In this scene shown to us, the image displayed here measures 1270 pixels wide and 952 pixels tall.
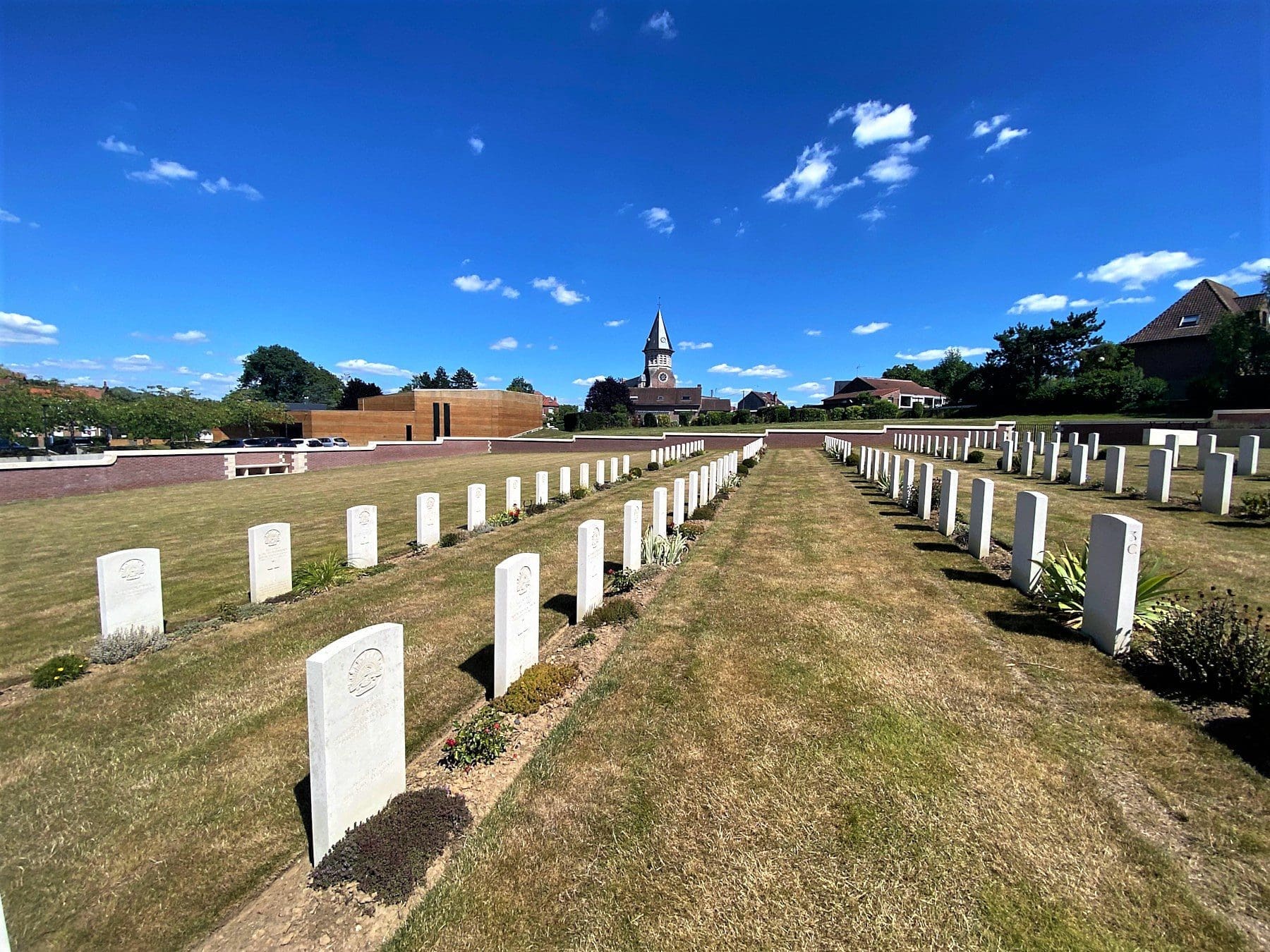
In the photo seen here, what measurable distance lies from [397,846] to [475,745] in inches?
35.6

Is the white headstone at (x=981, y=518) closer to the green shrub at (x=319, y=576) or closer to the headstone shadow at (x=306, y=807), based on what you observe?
the headstone shadow at (x=306, y=807)

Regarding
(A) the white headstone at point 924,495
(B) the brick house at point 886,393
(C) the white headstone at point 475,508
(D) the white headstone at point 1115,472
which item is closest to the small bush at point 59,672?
(C) the white headstone at point 475,508

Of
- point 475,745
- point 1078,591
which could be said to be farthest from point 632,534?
point 1078,591

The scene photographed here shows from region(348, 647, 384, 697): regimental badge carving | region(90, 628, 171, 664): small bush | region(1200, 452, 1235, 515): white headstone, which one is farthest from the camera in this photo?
region(1200, 452, 1235, 515): white headstone

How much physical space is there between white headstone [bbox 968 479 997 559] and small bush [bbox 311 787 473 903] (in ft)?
24.9

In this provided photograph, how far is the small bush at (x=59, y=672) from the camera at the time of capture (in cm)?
497

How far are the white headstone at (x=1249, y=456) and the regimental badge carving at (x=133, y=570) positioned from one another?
2294 centimetres

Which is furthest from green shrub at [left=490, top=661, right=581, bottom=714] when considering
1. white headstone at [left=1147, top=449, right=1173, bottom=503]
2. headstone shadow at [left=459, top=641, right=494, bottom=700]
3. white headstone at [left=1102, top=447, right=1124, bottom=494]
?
white headstone at [left=1102, top=447, right=1124, bottom=494]

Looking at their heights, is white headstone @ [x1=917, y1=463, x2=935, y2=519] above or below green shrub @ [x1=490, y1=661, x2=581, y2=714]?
above

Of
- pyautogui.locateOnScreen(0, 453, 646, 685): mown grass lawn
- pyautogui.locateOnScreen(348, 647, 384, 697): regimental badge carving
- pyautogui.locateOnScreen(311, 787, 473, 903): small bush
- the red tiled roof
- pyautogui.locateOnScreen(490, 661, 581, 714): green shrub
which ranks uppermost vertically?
the red tiled roof

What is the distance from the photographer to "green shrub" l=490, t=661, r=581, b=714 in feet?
13.9

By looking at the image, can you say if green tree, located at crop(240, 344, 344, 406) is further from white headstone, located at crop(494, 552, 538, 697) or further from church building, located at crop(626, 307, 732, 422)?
white headstone, located at crop(494, 552, 538, 697)

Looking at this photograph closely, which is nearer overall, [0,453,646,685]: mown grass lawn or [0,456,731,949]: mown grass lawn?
[0,456,731,949]: mown grass lawn

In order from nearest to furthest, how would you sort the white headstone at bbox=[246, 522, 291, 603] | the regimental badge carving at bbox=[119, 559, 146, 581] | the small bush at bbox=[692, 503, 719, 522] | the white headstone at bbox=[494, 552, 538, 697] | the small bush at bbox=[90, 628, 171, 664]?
1. the white headstone at bbox=[494, 552, 538, 697]
2. the small bush at bbox=[90, 628, 171, 664]
3. the regimental badge carving at bbox=[119, 559, 146, 581]
4. the white headstone at bbox=[246, 522, 291, 603]
5. the small bush at bbox=[692, 503, 719, 522]
